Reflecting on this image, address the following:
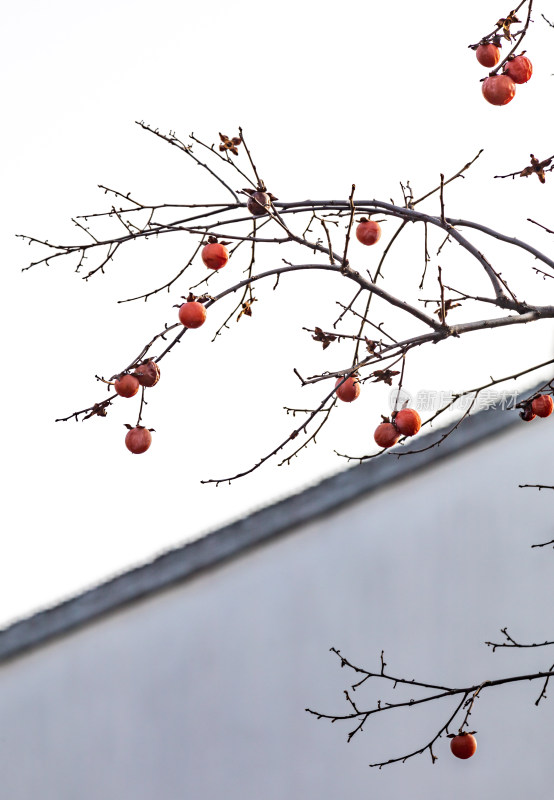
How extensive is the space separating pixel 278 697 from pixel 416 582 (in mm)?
1141

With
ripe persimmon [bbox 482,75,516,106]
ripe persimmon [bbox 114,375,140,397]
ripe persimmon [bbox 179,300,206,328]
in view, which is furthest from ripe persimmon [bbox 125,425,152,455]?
ripe persimmon [bbox 482,75,516,106]

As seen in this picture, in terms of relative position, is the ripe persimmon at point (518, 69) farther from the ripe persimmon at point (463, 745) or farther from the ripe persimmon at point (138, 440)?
the ripe persimmon at point (463, 745)

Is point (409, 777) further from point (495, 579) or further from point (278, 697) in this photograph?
point (495, 579)

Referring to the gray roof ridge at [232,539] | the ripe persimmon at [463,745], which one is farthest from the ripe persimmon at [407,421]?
the gray roof ridge at [232,539]

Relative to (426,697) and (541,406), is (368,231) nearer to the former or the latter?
(541,406)

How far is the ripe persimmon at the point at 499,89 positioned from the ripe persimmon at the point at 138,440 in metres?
1.17

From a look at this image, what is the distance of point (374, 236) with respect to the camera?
2.26 meters

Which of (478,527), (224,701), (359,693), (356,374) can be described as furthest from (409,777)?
(356,374)

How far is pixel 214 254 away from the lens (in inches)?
79.0

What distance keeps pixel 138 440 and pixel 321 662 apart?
348cm

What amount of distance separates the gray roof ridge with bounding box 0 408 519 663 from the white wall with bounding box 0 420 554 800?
0.09 meters

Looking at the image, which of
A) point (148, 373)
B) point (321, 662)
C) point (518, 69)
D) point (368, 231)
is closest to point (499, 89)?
point (518, 69)

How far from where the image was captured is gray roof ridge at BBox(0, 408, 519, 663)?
5.45m

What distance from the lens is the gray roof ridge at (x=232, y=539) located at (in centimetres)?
545
